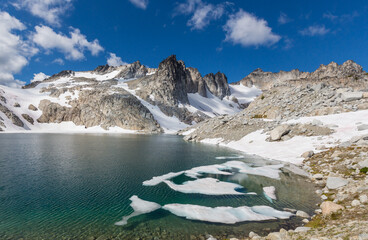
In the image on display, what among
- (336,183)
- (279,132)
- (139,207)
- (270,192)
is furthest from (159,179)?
(279,132)

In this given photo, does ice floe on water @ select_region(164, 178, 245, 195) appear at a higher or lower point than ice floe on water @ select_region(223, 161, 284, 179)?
lower

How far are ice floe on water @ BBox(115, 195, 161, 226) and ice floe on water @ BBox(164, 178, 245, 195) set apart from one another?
4.17 meters

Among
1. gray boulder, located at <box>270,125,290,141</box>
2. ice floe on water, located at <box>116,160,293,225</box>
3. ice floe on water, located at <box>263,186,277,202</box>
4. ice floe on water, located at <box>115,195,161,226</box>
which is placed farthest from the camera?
gray boulder, located at <box>270,125,290,141</box>

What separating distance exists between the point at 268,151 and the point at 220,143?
23137 mm

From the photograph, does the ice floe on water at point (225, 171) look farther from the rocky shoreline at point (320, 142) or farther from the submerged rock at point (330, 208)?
the submerged rock at point (330, 208)

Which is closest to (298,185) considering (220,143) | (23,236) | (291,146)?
(291,146)

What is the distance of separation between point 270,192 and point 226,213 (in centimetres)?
711

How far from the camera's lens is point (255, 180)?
23.9 meters

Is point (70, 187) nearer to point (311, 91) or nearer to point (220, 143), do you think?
point (220, 143)

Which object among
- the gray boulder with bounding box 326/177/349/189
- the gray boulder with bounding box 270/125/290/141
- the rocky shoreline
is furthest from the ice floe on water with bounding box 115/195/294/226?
the gray boulder with bounding box 270/125/290/141

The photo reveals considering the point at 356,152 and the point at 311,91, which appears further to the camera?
the point at 311,91

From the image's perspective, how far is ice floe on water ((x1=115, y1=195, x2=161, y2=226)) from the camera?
14.0m

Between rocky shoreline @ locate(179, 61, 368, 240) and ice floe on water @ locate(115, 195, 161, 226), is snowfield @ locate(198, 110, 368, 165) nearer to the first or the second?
rocky shoreline @ locate(179, 61, 368, 240)

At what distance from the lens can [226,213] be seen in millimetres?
14688
